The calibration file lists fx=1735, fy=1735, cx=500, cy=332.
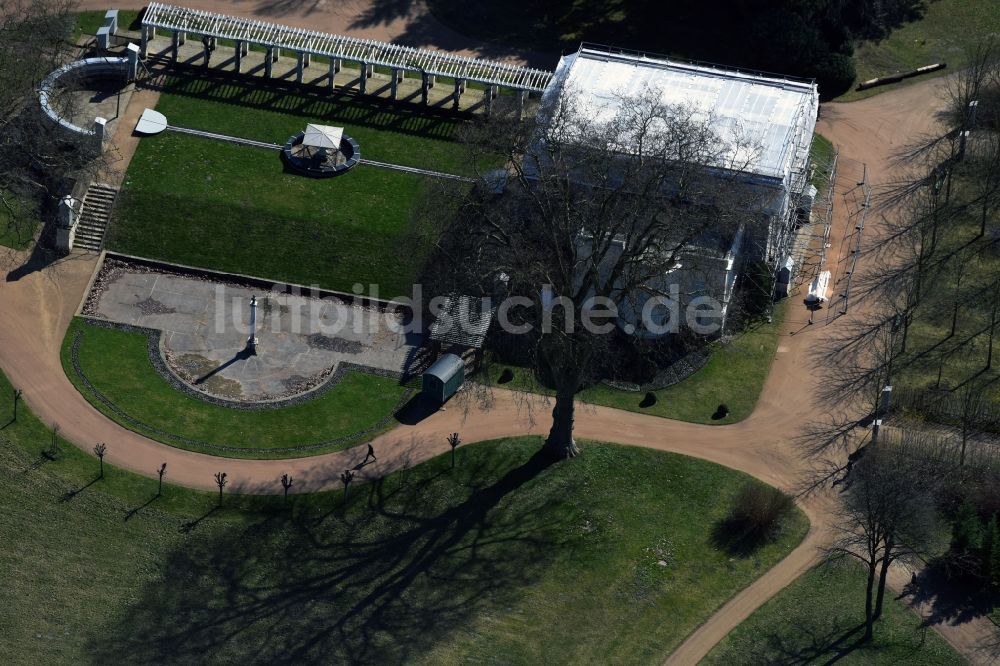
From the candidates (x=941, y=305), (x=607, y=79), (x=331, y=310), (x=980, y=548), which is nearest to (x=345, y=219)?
(x=331, y=310)

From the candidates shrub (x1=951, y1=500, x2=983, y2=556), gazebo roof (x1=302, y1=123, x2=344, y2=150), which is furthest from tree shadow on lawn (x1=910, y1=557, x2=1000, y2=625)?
gazebo roof (x1=302, y1=123, x2=344, y2=150)

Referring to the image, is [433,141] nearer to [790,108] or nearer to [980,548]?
[790,108]

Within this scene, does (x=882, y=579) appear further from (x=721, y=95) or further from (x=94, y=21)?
(x=94, y=21)

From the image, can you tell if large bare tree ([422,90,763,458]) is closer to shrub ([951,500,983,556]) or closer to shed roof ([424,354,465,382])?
shed roof ([424,354,465,382])

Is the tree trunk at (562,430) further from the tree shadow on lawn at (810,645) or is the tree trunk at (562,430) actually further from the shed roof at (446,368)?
the tree shadow on lawn at (810,645)

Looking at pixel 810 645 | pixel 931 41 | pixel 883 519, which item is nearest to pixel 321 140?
pixel 931 41
